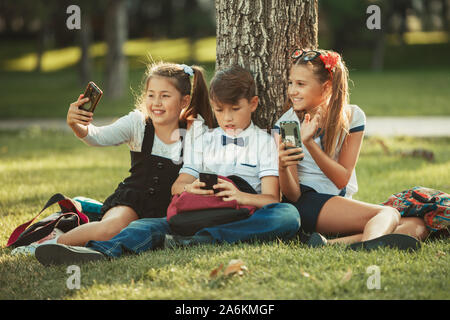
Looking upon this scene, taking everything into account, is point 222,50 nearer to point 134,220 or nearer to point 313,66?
point 313,66

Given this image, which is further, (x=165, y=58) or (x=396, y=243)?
(x=165, y=58)

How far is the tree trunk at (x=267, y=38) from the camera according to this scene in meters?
4.49

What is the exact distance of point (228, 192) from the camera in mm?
3779

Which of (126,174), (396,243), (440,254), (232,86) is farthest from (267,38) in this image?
(126,174)

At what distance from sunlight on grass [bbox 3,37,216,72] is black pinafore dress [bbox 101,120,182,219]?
29.6 metres

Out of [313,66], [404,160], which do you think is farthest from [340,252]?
[404,160]

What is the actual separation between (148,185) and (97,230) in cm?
54

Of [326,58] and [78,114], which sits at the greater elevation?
[326,58]

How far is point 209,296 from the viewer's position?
2877 mm

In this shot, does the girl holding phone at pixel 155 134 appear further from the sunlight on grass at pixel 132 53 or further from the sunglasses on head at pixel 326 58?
the sunlight on grass at pixel 132 53

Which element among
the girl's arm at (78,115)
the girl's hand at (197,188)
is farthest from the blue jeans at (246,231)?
the girl's arm at (78,115)

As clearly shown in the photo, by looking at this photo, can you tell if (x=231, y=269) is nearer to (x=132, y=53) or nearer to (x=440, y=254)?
(x=440, y=254)

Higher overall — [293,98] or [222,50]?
[222,50]

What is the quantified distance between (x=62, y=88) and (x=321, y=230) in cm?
2108
